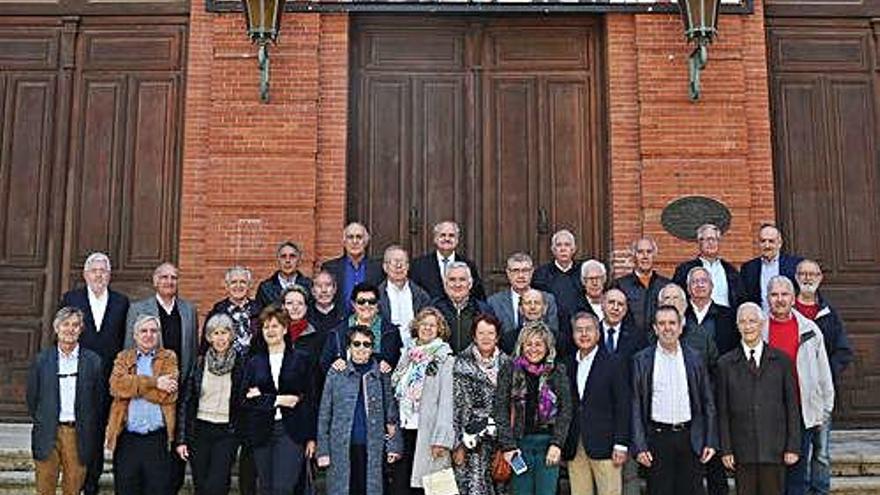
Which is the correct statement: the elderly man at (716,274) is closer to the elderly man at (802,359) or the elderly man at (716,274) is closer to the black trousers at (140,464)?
the elderly man at (802,359)

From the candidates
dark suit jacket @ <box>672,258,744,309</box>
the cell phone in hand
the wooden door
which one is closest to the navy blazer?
the cell phone in hand

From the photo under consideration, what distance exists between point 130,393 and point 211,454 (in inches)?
24.9

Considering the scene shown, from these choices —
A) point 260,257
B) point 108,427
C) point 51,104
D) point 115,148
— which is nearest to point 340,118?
point 260,257

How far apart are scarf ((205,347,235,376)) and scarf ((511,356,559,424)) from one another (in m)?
1.79

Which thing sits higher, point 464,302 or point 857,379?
point 464,302

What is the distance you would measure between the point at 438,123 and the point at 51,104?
12.7 ft

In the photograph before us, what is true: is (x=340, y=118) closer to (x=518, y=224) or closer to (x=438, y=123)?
(x=438, y=123)

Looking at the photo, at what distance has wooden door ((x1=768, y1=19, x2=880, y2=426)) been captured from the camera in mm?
8812

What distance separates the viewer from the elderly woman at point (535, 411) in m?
5.43

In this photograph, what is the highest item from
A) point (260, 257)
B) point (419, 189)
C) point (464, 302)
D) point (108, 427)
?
point (419, 189)

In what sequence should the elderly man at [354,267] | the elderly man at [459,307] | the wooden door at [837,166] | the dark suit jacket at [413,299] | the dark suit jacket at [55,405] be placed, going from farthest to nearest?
the wooden door at [837,166]
the elderly man at [354,267]
the dark suit jacket at [413,299]
the elderly man at [459,307]
the dark suit jacket at [55,405]

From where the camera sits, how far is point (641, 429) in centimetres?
561

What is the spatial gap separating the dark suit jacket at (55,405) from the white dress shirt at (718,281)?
4.40 m

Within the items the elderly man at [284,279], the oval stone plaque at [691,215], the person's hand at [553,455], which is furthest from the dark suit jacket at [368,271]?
the oval stone plaque at [691,215]
